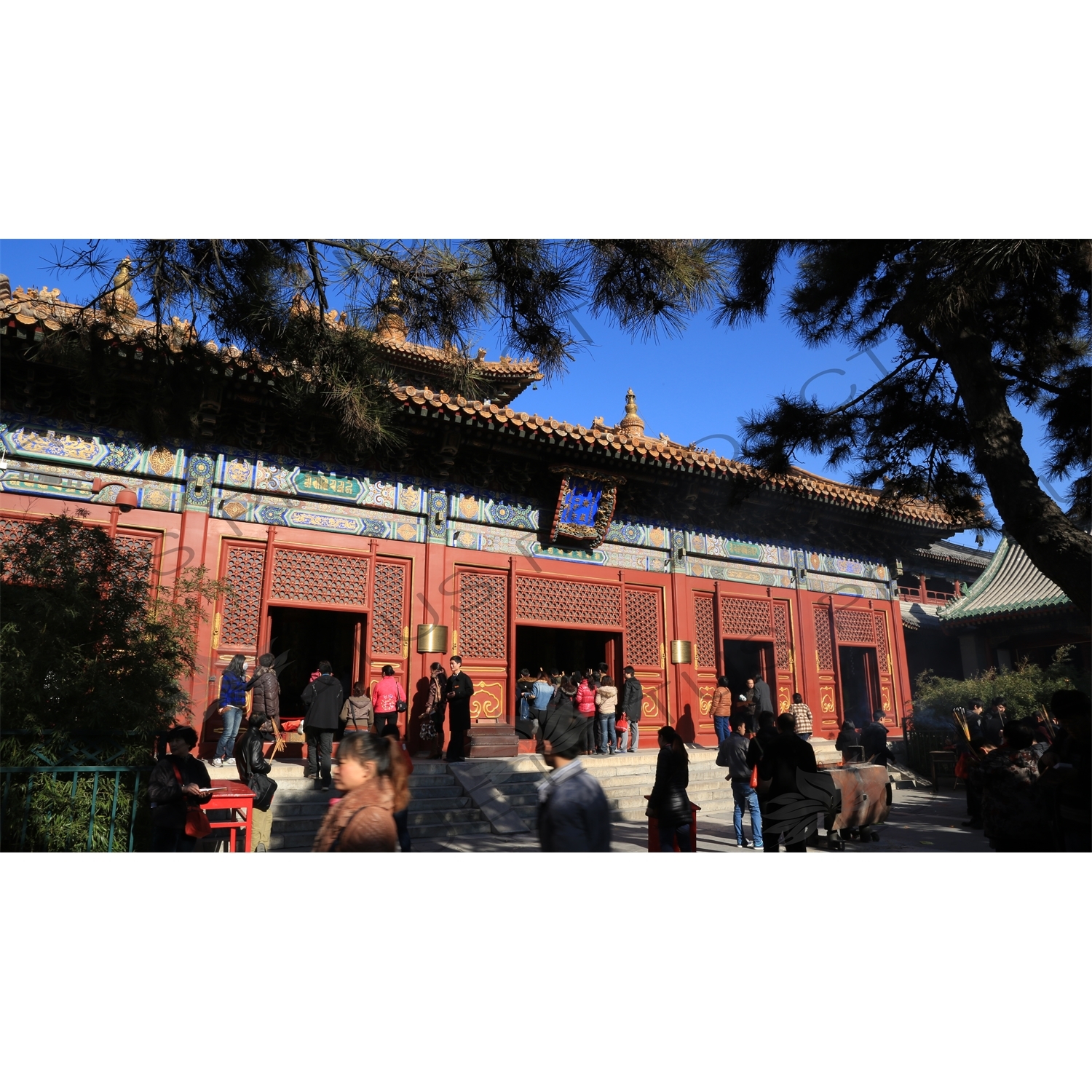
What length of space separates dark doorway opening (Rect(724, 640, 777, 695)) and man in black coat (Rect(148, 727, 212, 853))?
778 cm

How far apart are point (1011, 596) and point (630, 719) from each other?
8.19m

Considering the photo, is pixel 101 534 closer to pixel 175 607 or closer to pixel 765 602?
pixel 175 607

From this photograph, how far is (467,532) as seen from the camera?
8641 mm

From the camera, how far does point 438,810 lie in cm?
625

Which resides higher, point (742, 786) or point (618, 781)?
point (742, 786)

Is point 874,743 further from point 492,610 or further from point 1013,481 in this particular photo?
point 1013,481

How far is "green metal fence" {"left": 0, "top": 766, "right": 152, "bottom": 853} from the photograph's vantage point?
364 cm

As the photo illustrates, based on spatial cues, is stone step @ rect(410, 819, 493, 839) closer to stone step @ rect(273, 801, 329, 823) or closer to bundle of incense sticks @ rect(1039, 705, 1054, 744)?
stone step @ rect(273, 801, 329, 823)

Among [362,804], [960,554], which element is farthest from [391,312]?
[960,554]

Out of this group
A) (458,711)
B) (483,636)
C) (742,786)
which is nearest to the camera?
(742,786)

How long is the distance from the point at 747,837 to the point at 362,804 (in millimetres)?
4206

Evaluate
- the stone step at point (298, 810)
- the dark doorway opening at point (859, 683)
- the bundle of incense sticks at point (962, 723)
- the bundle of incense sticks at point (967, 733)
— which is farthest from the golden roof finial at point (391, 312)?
the dark doorway opening at point (859, 683)

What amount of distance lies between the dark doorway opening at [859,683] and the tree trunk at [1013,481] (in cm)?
755

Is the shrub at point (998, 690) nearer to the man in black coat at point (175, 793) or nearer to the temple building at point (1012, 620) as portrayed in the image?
the temple building at point (1012, 620)
